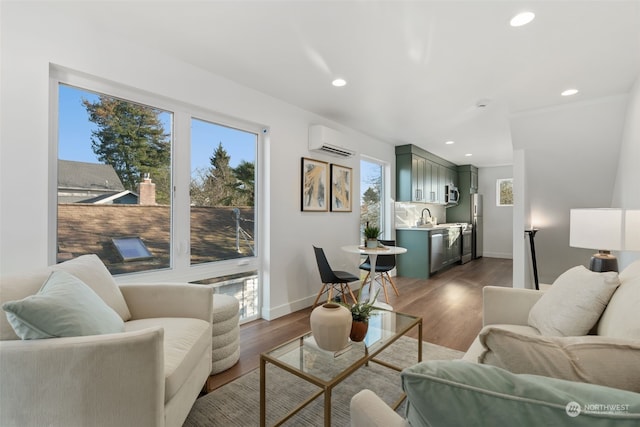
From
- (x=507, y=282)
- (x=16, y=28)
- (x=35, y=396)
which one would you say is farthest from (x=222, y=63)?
(x=507, y=282)

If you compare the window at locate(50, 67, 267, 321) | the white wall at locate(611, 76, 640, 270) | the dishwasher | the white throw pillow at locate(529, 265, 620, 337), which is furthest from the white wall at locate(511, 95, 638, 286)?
the window at locate(50, 67, 267, 321)

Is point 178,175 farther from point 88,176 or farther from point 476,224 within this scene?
point 476,224

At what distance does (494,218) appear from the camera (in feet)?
26.4

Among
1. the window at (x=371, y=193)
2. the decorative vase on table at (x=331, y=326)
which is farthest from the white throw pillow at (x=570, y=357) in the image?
the window at (x=371, y=193)

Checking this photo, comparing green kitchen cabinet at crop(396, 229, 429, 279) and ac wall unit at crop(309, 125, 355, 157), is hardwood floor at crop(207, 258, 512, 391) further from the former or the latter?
ac wall unit at crop(309, 125, 355, 157)

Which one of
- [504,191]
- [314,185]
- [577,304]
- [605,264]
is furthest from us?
[504,191]

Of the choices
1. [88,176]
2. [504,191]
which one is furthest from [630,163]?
[504,191]

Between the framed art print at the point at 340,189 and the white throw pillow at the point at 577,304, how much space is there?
2.80 metres

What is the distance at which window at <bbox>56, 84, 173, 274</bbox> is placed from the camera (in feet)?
6.77

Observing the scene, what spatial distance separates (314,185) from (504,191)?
646 centimetres

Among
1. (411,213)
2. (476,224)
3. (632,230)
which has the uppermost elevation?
(411,213)

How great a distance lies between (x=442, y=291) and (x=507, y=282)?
5.13 ft

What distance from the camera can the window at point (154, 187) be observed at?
2.07 metres

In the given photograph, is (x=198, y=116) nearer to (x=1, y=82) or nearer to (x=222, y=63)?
(x=222, y=63)
